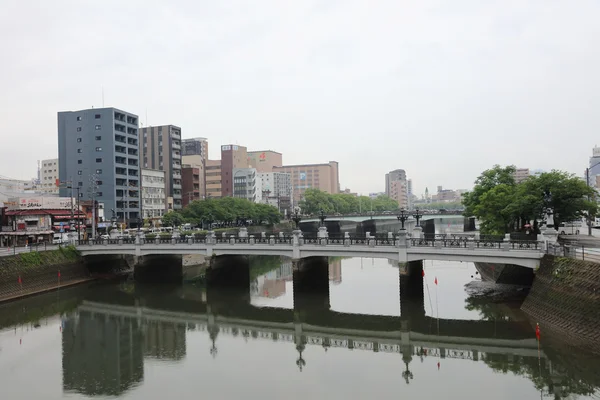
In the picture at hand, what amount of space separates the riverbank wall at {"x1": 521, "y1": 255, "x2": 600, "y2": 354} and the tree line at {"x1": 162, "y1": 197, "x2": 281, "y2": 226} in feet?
236

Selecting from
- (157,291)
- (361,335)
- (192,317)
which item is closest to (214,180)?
(157,291)

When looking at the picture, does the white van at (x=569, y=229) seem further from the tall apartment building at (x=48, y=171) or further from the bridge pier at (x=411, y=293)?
the tall apartment building at (x=48, y=171)

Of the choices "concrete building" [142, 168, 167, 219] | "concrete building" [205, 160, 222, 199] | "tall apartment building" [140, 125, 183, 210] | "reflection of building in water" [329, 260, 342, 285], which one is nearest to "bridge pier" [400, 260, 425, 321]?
"reflection of building in water" [329, 260, 342, 285]

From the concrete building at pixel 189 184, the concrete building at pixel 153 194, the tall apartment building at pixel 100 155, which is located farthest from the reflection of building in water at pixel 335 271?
the concrete building at pixel 189 184

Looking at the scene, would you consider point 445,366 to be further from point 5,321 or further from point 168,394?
point 5,321

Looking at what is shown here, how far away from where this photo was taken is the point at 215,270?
46.9 metres

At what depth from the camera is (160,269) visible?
53625 mm

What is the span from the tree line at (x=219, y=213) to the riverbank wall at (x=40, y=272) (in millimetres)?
38089

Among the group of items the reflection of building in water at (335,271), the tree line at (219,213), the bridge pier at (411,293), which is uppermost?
the tree line at (219,213)

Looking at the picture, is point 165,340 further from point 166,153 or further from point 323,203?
point 323,203

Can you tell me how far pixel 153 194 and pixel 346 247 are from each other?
233ft

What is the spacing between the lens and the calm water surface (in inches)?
862

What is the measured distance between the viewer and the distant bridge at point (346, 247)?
31989 mm

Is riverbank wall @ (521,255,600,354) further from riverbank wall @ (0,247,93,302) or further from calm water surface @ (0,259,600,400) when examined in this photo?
riverbank wall @ (0,247,93,302)
